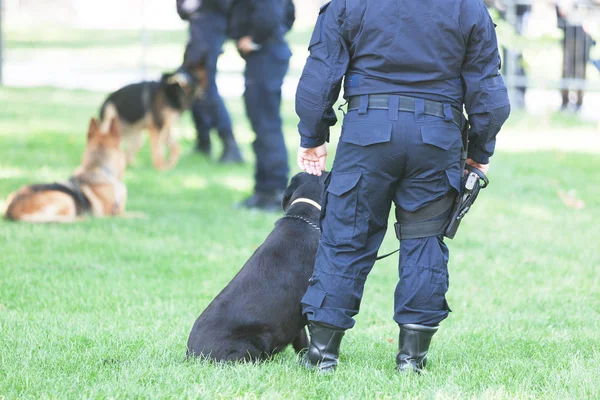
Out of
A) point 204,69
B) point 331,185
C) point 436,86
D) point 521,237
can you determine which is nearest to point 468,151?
point 436,86

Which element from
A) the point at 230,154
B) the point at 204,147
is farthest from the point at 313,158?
the point at 204,147

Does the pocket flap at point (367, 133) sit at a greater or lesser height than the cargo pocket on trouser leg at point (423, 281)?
greater

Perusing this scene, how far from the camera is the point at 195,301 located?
5000 millimetres

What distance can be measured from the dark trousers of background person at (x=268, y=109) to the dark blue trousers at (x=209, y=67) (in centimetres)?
153

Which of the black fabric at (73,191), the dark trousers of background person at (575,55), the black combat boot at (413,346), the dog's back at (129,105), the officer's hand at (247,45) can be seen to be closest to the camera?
the black combat boot at (413,346)

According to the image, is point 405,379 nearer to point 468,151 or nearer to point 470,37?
point 468,151

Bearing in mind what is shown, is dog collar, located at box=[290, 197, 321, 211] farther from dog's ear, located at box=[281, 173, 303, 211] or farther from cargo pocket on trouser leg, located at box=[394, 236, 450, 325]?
cargo pocket on trouser leg, located at box=[394, 236, 450, 325]

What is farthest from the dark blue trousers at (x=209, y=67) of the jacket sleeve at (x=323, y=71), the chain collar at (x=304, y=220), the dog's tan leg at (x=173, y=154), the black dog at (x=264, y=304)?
the jacket sleeve at (x=323, y=71)

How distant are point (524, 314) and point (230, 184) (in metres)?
4.91

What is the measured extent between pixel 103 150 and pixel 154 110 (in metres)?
2.44

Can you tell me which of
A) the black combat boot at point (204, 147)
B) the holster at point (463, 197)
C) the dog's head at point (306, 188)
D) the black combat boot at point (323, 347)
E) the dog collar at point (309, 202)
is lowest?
the black combat boot at point (204, 147)

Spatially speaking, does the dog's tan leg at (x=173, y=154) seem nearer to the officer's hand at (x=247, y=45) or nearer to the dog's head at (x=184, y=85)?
the dog's head at (x=184, y=85)

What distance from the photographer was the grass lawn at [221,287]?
337 centimetres

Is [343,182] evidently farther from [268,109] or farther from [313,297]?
[268,109]
